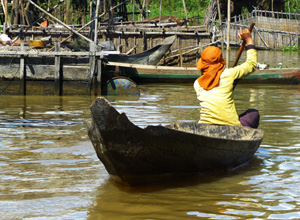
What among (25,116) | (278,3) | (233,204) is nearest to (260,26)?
(278,3)

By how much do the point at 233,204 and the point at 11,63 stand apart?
9.03 m

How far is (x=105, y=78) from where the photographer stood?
1312 centimetres

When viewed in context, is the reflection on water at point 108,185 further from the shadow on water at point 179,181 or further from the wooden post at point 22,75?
the wooden post at point 22,75

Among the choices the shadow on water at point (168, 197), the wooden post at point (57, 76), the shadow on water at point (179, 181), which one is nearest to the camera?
the shadow on water at point (168, 197)

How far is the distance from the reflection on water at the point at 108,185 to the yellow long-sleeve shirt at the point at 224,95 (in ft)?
2.01

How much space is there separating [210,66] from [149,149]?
1297 mm

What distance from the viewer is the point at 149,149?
452 centimetres

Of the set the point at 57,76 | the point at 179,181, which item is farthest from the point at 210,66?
the point at 57,76

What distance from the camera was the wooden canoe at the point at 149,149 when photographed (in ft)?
14.1

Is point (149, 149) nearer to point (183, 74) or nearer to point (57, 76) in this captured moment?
point (57, 76)

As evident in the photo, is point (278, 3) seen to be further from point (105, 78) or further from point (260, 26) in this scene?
point (105, 78)

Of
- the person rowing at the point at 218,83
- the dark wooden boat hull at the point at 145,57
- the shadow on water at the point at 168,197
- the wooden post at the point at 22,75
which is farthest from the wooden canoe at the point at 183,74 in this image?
the shadow on water at the point at 168,197

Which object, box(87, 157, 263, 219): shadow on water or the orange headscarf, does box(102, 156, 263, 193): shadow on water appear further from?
the orange headscarf

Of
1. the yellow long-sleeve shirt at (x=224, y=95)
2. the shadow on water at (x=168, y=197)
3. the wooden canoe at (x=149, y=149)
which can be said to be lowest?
the shadow on water at (x=168, y=197)
